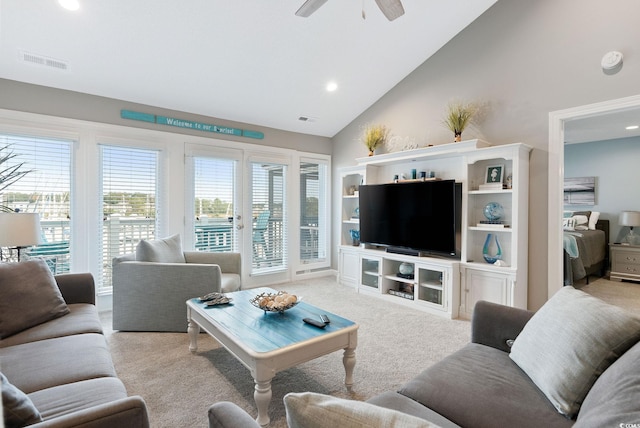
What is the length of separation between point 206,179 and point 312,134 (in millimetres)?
1977

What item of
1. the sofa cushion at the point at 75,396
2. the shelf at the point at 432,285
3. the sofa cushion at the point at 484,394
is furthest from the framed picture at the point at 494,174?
the sofa cushion at the point at 75,396

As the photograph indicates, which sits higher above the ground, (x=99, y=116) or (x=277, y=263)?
(x=99, y=116)

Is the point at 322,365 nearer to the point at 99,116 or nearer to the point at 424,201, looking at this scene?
the point at 424,201

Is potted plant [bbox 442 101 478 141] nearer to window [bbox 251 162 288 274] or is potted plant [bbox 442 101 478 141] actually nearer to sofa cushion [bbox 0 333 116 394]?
window [bbox 251 162 288 274]

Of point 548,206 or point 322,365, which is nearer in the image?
point 322,365

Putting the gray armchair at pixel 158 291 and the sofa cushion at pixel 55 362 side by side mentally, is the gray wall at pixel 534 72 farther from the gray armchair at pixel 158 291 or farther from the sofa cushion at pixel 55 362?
the sofa cushion at pixel 55 362

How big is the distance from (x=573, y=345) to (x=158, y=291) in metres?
3.17

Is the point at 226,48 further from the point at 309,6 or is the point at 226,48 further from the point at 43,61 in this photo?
the point at 43,61

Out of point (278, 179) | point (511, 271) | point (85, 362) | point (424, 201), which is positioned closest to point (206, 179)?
point (278, 179)

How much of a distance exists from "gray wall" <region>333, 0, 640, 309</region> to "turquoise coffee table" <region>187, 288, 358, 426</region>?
2508 millimetres

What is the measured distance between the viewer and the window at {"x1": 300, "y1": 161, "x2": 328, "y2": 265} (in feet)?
18.3

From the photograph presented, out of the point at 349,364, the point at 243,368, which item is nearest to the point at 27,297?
the point at 243,368

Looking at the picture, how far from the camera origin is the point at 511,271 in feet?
11.0

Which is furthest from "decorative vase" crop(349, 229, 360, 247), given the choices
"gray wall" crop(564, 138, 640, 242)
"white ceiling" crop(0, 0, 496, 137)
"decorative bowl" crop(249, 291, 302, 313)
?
"gray wall" crop(564, 138, 640, 242)
